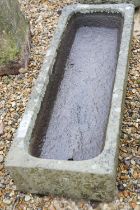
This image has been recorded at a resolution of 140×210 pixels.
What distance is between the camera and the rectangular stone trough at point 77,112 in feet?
9.19

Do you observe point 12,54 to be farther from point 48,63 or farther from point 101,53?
point 101,53

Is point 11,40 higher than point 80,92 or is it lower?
higher

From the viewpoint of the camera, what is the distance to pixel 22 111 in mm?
3982

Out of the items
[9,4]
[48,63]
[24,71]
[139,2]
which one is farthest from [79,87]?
[139,2]

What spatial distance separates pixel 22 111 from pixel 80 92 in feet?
2.31

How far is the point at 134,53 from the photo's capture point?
4535mm

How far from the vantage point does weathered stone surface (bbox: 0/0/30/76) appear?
13.6ft

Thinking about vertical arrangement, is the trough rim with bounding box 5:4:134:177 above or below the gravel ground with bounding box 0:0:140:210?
above

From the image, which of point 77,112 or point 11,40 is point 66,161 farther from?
point 11,40

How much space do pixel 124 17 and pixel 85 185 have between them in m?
2.32

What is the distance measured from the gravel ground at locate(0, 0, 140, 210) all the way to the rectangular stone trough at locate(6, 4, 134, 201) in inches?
4.4

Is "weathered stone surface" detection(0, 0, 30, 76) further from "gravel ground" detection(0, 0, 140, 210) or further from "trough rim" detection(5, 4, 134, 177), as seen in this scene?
"trough rim" detection(5, 4, 134, 177)

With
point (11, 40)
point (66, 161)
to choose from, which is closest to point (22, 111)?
point (11, 40)

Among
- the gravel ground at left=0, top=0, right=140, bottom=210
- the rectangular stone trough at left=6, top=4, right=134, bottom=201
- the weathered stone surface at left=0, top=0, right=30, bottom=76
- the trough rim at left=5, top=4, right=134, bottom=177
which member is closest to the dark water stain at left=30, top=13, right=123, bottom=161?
the rectangular stone trough at left=6, top=4, right=134, bottom=201
